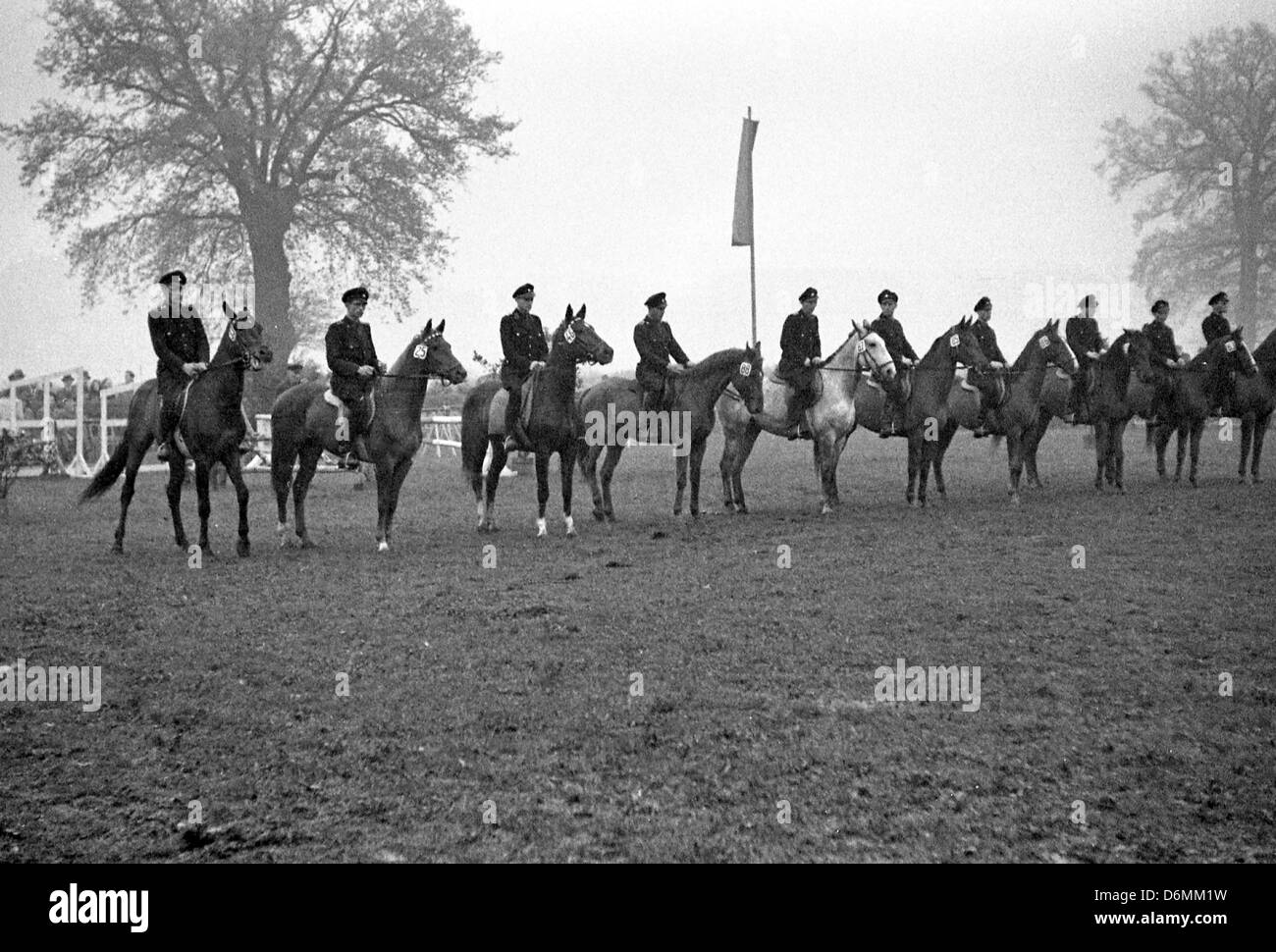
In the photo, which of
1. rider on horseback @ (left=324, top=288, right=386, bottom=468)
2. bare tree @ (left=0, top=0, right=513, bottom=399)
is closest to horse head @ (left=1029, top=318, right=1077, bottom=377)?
rider on horseback @ (left=324, top=288, right=386, bottom=468)

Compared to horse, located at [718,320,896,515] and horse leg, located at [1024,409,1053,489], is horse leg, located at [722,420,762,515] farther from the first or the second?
horse leg, located at [1024,409,1053,489]

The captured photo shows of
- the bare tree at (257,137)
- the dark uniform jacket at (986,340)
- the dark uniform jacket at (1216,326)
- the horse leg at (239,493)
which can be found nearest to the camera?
the horse leg at (239,493)

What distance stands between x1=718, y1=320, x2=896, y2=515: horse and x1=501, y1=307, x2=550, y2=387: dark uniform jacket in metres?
3.60

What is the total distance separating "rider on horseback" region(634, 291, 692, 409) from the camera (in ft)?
54.0

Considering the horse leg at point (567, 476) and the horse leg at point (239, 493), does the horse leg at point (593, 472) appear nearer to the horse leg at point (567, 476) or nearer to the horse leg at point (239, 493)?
the horse leg at point (567, 476)

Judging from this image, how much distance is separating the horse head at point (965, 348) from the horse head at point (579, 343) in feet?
19.8

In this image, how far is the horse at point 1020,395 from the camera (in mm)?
18266

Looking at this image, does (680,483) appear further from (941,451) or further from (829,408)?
(941,451)

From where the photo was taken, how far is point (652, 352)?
1650cm

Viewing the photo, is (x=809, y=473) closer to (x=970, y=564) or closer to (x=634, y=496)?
(x=634, y=496)

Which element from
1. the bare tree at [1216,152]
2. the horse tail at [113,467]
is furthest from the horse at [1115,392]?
the bare tree at [1216,152]

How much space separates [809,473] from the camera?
25422mm

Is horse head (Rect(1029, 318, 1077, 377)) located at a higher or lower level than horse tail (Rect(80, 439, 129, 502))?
higher
